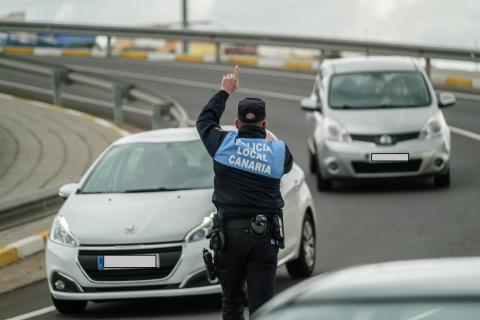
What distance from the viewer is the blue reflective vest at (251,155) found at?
8266mm

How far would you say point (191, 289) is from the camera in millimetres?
10555

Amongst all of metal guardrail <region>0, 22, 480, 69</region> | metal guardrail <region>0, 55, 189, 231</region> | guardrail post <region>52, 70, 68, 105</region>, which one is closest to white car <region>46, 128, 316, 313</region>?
metal guardrail <region>0, 55, 189, 231</region>

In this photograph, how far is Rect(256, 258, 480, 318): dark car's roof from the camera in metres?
4.03

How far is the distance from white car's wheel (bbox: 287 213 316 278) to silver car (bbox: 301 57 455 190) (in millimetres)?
5854

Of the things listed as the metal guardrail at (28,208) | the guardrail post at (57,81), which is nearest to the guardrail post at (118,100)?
the guardrail post at (57,81)

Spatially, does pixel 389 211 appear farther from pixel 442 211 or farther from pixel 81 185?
pixel 81 185

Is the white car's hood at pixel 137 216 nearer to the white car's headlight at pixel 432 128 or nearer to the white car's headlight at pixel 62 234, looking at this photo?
the white car's headlight at pixel 62 234

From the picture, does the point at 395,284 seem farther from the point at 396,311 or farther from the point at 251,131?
the point at 251,131

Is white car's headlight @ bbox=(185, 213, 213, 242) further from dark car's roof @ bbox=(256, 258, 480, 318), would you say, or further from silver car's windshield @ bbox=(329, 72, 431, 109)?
silver car's windshield @ bbox=(329, 72, 431, 109)

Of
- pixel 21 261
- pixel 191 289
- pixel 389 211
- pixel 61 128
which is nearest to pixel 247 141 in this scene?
pixel 191 289

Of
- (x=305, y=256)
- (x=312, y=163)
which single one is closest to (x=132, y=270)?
(x=305, y=256)

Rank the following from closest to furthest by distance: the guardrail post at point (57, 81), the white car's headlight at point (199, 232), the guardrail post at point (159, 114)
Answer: the white car's headlight at point (199, 232) < the guardrail post at point (159, 114) < the guardrail post at point (57, 81)

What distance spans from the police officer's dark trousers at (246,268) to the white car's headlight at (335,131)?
10350mm

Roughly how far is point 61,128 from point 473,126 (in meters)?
7.24
